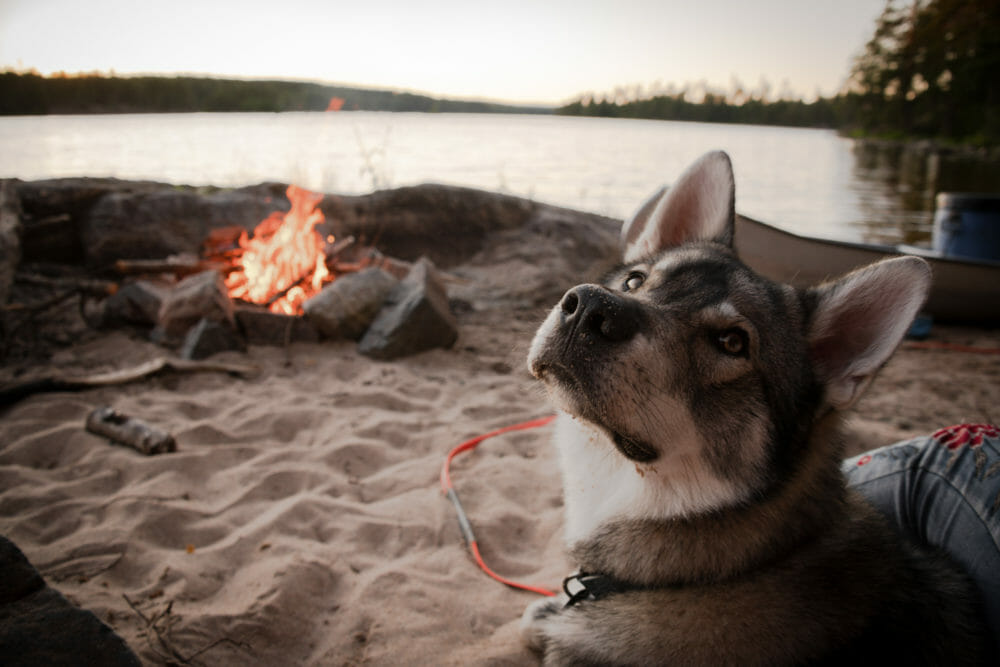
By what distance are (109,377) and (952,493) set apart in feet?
19.2

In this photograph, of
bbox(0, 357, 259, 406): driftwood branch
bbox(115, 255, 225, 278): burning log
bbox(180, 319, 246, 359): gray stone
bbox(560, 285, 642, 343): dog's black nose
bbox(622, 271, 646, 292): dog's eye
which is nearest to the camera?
bbox(560, 285, 642, 343): dog's black nose

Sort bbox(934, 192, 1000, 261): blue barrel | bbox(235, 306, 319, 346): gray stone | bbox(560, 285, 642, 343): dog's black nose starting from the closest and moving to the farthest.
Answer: bbox(560, 285, 642, 343): dog's black nose → bbox(235, 306, 319, 346): gray stone → bbox(934, 192, 1000, 261): blue barrel

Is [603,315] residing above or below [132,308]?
above

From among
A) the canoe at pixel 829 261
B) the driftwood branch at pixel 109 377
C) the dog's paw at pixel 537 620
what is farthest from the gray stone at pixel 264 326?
the canoe at pixel 829 261

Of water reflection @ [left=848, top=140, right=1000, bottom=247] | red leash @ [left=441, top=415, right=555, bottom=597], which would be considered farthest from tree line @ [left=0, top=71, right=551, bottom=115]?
water reflection @ [left=848, top=140, right=1000, bottom=247]

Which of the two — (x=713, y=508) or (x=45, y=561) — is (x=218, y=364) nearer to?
(x=45, y=561)

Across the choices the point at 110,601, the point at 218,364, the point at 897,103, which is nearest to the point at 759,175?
the point at 218,364

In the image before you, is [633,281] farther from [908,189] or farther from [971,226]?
[908,189]

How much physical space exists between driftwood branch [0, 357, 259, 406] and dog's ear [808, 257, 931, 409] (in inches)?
192

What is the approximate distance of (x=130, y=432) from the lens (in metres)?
4.07

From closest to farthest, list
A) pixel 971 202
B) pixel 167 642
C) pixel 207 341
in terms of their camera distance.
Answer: pixel 167 642, pixel 207 341, pixel 971 202

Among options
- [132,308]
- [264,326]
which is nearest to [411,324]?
[264,326]

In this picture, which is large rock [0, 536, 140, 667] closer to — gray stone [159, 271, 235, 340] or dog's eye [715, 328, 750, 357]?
dog's eye [715, 328, 750, 357]

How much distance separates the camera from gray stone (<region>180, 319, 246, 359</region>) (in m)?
5.58
